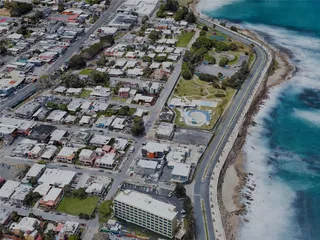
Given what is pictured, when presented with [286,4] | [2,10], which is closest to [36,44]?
[2,10]

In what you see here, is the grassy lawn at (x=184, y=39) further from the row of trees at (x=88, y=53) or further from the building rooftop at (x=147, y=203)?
the building rooftop at (x=147, y=203)

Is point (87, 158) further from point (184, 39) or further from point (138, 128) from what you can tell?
point (184, 39)

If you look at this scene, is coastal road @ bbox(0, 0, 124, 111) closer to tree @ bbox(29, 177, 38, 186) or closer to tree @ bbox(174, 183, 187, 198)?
tree @ bbox(29, 177, 38, 186)

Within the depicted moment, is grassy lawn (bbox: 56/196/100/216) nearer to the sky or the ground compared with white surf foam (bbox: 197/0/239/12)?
nearer to the ground

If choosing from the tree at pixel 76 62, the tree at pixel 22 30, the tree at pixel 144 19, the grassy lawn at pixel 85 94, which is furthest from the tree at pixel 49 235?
the tree at pixel 144 19

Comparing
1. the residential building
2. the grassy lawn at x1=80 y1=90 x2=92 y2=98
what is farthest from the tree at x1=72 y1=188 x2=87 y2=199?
the grassy lawn at x1=80 y1=90 x2=92 y2=98

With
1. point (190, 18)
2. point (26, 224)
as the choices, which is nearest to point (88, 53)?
point (190, 18)

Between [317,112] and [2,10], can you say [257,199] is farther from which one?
[2,10]
